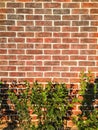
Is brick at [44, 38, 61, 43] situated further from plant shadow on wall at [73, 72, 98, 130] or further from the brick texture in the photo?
plant shadow on wall at [73, 72, 98, 130]

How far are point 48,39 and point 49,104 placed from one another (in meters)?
0.90

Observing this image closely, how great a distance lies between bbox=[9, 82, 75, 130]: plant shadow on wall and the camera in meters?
3.91

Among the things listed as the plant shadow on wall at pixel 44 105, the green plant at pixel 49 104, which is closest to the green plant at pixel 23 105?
the plant shadow on wall at pixel 44 105

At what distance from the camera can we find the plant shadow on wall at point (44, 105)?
3.91 meters

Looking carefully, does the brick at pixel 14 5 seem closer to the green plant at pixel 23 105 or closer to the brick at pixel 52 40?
the brick at pixel 52 40

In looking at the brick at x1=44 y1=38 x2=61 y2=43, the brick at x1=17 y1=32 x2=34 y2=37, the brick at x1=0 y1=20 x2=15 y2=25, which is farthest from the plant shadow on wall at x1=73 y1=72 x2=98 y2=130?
the brick at x1=0 y1=20 x2=15 y2=25

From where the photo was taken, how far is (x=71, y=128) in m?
4.41

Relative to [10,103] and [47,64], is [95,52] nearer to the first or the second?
[47,64]

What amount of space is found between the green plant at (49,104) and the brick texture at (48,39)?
0.31m

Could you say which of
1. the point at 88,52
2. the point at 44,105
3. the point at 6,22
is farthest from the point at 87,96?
the point at 6,22

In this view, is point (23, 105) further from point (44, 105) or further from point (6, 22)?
point (6, 22)

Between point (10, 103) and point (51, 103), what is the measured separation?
708 mm

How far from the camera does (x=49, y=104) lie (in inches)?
157

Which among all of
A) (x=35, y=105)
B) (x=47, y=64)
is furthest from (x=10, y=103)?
(x=47, y=64)
